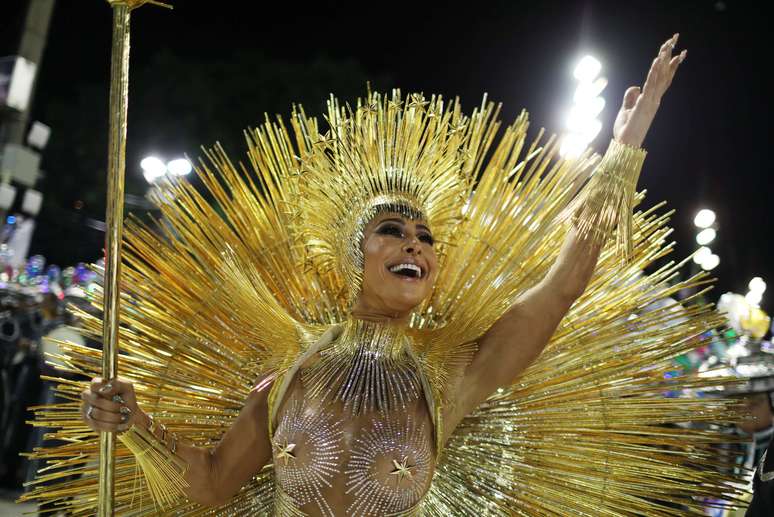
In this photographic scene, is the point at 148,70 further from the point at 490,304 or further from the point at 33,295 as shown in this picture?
the point at 490,304

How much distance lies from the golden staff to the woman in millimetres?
95

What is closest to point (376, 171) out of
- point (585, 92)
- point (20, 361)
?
point (585, 92)

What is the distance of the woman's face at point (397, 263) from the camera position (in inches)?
104

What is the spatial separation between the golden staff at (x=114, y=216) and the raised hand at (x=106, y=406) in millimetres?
31

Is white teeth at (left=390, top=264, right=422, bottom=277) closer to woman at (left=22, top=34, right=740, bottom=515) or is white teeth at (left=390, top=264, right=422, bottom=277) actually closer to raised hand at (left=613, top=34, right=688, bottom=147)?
woman at (left=22, top=34, right=740, bottom=515)

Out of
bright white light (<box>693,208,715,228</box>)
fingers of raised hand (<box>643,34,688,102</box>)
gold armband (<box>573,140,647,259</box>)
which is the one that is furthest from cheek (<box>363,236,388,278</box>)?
bright white light (<box>693,208,715,228</box>)

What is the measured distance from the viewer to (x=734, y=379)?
2.59m

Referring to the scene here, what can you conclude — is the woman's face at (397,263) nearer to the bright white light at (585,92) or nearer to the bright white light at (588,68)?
the bright white light at (585,92)

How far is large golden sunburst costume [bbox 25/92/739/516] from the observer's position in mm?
2791

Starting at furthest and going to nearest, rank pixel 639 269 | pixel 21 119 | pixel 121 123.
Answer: pixel 21 119 < pixel 639 269 < pixel 121 123

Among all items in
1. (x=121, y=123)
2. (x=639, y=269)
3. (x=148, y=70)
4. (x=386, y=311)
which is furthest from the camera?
(x=148, y=70)

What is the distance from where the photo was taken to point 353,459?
2.49 metres

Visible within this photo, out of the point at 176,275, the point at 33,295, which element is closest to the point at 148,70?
the point at 33,295

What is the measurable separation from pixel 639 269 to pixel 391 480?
121cm
